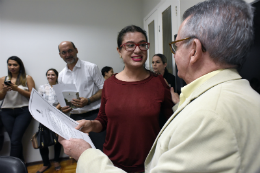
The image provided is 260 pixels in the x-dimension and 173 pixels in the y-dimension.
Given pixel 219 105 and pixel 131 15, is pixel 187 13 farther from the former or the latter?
pixel 131 15

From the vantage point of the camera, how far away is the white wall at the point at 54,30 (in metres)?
2.79

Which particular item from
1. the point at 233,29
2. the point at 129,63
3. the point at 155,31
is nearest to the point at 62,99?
the point at 129,63

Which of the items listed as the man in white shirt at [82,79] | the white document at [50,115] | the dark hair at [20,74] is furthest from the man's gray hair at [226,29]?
the dark hair at [20,74]

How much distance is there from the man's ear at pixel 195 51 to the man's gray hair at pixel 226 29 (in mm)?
15

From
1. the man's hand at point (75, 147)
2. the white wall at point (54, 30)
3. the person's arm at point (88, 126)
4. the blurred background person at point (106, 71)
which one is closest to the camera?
the man's hand at point (75, 147)

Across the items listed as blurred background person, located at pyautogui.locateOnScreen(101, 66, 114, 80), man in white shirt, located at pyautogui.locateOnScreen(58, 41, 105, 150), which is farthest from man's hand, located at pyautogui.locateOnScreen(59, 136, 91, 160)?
blurred background person, located at pyautogui.locateOnScreen(101, 66, 114, 80)

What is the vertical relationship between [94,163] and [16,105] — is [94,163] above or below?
above

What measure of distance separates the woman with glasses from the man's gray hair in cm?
52

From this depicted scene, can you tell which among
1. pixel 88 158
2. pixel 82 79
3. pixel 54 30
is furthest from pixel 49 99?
pixel 88 158

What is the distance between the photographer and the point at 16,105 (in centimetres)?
254

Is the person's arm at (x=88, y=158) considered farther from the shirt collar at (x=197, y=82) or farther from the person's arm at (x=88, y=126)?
the shirt collar at (x=197, y=82)

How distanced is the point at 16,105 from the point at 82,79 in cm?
142

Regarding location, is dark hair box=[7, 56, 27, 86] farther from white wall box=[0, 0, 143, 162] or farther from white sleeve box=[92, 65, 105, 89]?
white sleeve box=[92, 65, 105, 89]

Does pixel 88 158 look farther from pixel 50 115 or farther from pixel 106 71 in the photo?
pixel 106 71
